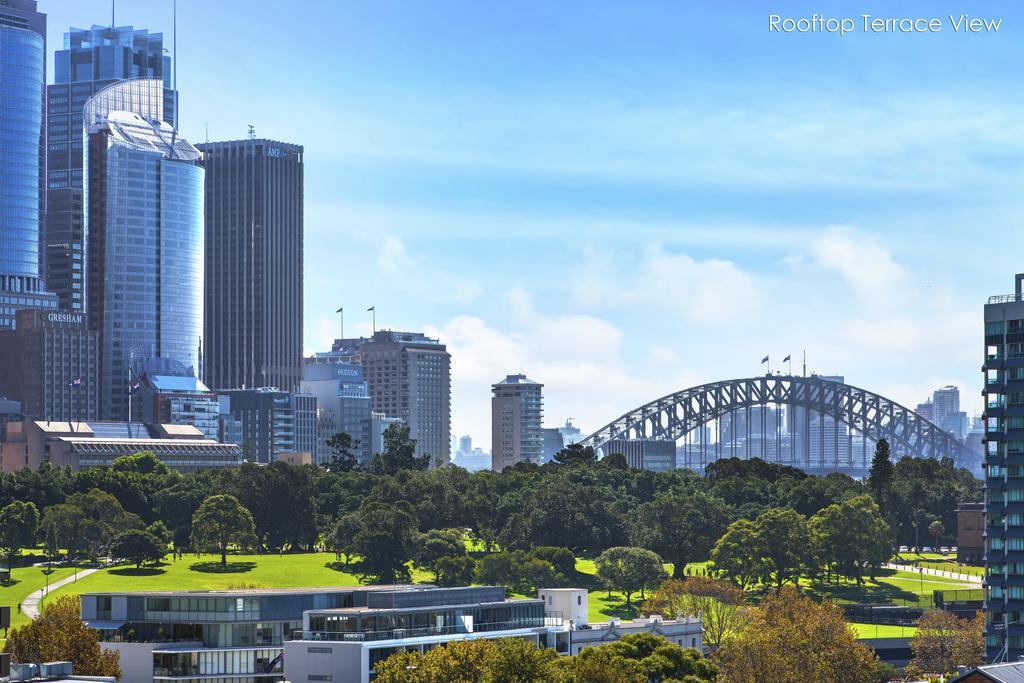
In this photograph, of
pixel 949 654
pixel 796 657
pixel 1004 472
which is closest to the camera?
pixel 796 657

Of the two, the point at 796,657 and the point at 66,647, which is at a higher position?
the point at 66,647

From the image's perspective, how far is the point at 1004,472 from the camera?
175625mm

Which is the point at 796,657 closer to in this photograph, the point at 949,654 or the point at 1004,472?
the point at 1004,472

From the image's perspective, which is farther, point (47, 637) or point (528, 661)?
point (47, 637)

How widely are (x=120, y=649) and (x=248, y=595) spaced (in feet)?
36.7

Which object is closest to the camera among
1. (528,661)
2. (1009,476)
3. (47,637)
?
(528,661)

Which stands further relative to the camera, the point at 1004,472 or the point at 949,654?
the point at 949,654

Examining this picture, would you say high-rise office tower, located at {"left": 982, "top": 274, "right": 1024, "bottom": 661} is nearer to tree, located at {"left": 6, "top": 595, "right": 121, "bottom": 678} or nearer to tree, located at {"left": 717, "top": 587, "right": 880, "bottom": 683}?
tree, located at {"left": 717, "top": 587, "right": 880, "bottom": 683}

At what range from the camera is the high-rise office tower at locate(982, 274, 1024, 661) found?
17250 centimetres

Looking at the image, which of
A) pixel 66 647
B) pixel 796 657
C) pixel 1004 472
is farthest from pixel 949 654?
pixel 66 647

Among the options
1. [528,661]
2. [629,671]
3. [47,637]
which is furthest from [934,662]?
[47,637]

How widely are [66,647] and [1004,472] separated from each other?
86834 millimetres

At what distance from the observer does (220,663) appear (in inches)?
5930

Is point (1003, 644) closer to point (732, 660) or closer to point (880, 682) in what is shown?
point (880, 682)
